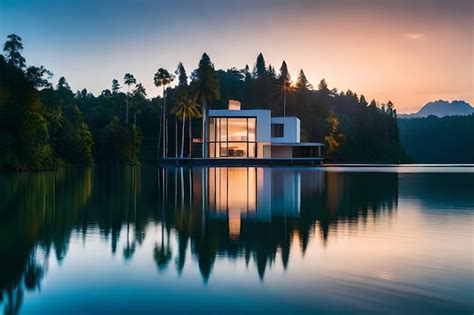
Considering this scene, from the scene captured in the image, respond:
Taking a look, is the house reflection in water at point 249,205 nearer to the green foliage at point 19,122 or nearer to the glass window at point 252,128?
the green foliage at point 19,122

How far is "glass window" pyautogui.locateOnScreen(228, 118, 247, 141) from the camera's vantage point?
80.7m

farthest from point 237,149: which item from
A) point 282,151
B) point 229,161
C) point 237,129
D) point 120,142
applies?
point 120,142

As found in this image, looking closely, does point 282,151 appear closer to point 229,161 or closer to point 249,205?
point 229,161

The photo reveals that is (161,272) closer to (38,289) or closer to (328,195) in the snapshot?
(38,289)

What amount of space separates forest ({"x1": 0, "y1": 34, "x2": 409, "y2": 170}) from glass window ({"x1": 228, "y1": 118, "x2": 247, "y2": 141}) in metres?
4.51

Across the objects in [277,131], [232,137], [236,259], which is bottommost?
[236,259]

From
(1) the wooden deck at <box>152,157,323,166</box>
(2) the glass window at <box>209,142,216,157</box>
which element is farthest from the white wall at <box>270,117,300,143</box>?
(2) the glass window at <box>209,142,216,157</box>

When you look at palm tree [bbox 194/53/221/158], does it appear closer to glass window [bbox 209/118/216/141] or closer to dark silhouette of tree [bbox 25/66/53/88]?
glass window [bbox 209/118/216/141]

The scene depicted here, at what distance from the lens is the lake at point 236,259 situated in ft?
24.2

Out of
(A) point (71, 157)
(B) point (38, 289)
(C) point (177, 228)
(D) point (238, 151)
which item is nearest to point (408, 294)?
(B) point (38, 289)

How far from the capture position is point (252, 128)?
267 ft

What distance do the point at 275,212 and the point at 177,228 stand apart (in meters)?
4.46

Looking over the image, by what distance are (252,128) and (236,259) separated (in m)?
71.4

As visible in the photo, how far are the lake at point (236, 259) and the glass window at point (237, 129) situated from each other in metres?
61.6
